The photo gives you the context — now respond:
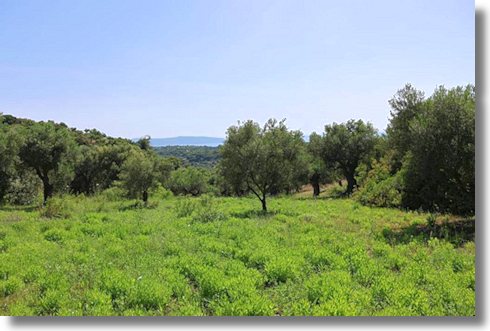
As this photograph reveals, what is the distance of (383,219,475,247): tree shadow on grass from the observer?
40.7ft

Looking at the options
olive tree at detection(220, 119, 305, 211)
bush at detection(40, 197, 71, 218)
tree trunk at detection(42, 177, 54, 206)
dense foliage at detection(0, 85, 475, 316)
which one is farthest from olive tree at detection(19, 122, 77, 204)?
olive tree at detection(220, 119, 305, 211)

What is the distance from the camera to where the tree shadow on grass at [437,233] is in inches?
488

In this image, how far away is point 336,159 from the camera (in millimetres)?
43312

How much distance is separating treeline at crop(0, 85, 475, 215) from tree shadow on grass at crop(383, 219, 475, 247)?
99 cm

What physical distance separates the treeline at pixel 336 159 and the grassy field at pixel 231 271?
10.6 ft

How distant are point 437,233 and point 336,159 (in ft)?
98.9

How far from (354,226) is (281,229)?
3.57m

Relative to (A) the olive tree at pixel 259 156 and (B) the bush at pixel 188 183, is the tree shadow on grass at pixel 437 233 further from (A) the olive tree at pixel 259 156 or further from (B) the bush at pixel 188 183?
(B) the bush at pixel 188 183

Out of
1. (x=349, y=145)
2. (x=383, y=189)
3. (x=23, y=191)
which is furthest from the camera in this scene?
(x=349, y=145)

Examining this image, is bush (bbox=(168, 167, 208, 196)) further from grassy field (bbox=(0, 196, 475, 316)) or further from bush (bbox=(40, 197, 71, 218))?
grassy field (bbox=(0, 196, 475, 316))

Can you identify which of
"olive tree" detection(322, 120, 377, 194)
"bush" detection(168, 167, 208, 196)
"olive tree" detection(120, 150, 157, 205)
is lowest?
"bush" detection(168, 167, 208, 196)

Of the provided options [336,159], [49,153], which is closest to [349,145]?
[336,159]

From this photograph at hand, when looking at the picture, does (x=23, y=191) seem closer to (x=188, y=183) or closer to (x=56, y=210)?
(x=56, y=210)

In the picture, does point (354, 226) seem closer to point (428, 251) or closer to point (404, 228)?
point (404, 228)
